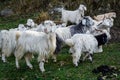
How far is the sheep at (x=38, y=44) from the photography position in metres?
11.8

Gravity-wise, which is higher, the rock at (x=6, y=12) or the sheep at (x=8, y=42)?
the rock at (x=6, y=12)

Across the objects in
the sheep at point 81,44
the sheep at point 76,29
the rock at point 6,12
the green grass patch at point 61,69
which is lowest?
the green grass patch at point 61,69

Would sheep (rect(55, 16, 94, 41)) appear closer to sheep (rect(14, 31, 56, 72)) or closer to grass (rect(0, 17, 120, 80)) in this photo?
grass (rect(0, 17, 120, 80))

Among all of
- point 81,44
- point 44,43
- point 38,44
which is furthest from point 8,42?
point 81,44

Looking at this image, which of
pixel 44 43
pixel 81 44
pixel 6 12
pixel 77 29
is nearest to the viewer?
pixel 44 43

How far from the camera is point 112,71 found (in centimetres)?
1141

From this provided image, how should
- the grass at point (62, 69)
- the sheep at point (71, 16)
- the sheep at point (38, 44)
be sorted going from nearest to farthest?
the grass at point (62, 69), the sheep at point (38, 44), the sheep at point (71, 16)

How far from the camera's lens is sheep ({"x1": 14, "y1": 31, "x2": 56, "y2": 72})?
11.8 meters

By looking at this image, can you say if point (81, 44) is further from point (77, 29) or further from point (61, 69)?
point (77, 29)

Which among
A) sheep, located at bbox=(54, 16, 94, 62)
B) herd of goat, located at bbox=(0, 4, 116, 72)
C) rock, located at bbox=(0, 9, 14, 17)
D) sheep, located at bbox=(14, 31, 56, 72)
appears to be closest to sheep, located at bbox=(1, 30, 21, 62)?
herd of goat, located at bbox=(0, 4, 116, 72)

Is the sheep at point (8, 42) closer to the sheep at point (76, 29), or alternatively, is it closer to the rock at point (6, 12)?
the sheep at point (76, 29)

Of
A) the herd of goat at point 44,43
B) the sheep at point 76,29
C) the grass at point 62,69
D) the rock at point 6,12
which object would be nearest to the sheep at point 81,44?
the herd of goat at point 44,43

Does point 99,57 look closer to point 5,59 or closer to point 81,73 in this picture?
point 81,73

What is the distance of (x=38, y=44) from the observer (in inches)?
465
